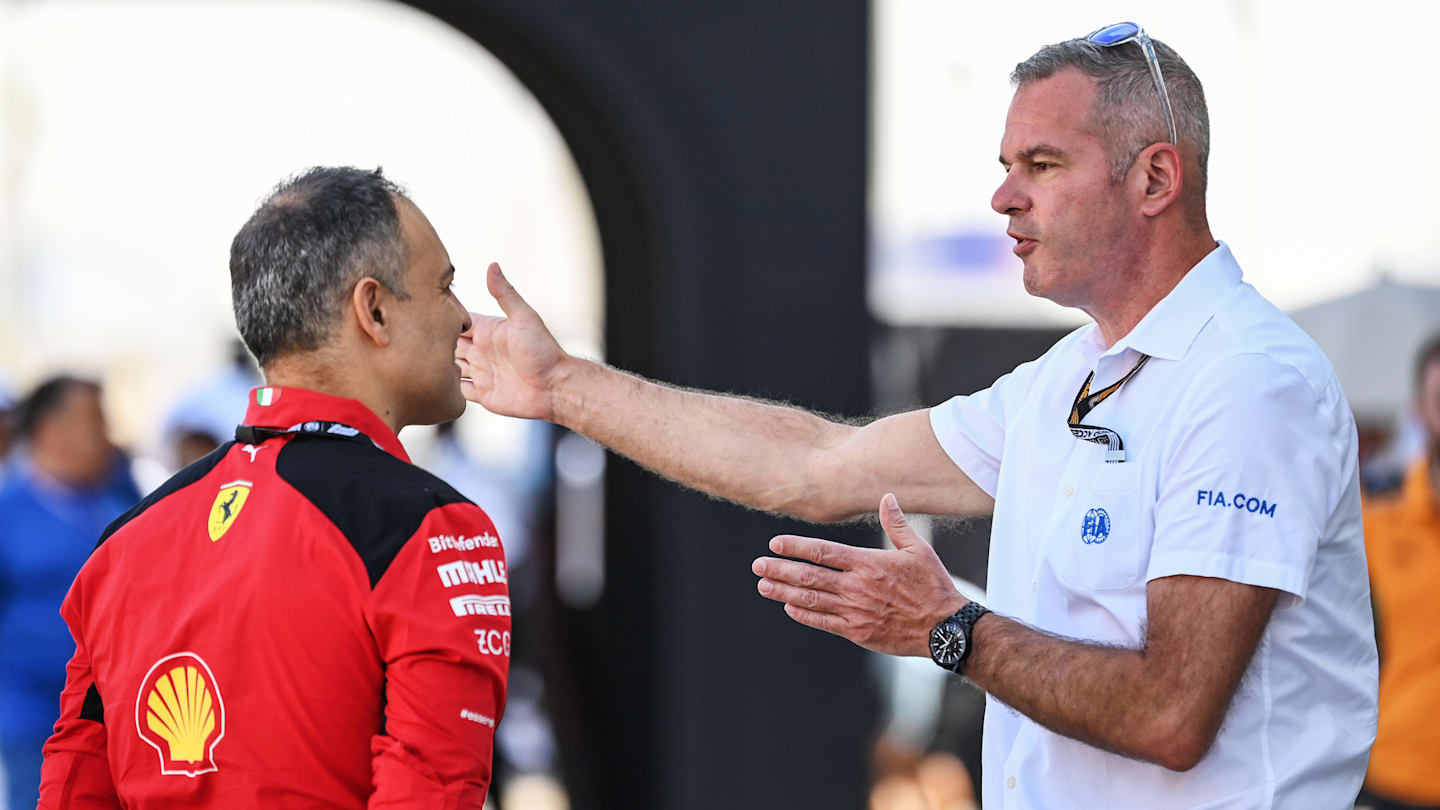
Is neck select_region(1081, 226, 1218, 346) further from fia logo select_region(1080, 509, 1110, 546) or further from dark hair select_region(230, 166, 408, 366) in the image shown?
dark hair select_region(230, 166, 408, 366)

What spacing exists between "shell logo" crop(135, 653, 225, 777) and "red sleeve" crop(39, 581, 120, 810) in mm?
162

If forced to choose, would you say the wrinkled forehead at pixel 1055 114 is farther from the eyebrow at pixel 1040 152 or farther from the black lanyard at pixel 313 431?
the black lanyard at pixel 313 431

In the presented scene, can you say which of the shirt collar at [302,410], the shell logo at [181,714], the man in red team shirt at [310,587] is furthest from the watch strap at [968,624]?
the shell logo at [181,714]

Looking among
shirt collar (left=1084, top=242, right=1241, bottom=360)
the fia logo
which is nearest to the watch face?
the fia logo

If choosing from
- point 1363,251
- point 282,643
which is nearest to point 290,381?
point 282,643

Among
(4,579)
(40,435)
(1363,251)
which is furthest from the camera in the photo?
(1363,251)

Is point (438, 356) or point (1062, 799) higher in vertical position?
point (438, 356)

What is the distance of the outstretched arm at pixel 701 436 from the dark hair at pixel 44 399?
9.91 ft

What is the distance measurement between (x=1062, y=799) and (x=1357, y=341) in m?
4.44

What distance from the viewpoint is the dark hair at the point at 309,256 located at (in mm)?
2166

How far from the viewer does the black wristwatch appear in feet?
7.17

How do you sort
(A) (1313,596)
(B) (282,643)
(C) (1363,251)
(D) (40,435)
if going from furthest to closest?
(C) (1363,251)
(D) (40,435)
(A) (1313,596)
(B) (282,643)

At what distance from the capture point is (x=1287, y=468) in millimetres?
2078

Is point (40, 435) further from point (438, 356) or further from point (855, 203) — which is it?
point (438, 356)
